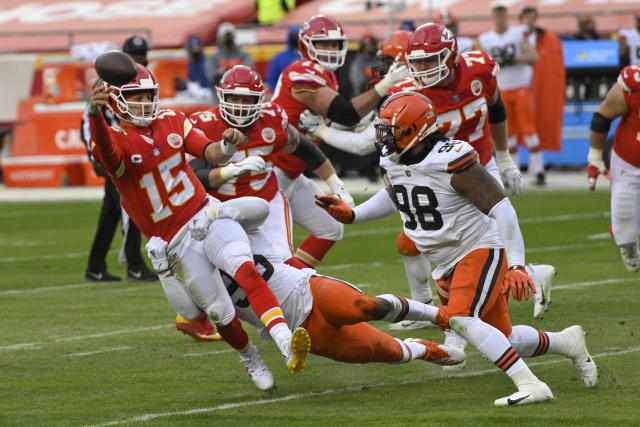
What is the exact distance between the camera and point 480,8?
18.7 meters

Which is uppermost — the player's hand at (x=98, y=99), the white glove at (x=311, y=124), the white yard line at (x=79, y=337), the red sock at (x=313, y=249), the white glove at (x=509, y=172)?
the player's hand at (x=98, y=99)

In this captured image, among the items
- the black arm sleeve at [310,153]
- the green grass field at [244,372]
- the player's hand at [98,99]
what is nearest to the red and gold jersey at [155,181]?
the player's hand at [98,99]

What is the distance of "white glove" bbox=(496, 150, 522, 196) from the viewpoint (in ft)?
22.0

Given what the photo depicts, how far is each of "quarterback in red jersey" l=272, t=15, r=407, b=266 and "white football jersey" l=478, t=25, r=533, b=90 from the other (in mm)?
6774

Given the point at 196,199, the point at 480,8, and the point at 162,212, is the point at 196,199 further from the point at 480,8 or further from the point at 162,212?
the point at 480,8

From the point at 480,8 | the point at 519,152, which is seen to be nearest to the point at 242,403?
the point at 519,152

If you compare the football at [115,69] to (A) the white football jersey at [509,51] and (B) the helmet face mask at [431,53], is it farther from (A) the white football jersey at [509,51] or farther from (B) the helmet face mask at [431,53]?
(A) the white football jersey at [509,51]

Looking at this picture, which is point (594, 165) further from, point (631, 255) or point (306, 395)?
point (306, 395)

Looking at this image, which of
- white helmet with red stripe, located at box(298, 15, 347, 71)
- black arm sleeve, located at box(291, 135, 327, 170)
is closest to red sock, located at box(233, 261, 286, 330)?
black arm sleeve, located at box(291, 135, 327, 170)

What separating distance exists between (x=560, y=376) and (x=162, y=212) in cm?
202

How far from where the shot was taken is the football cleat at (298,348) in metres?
4.95

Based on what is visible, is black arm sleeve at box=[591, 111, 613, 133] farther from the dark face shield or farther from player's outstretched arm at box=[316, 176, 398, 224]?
the dark face shield

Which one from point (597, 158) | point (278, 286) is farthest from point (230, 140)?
point (597, 158)

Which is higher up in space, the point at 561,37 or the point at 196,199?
the point at 196,199
